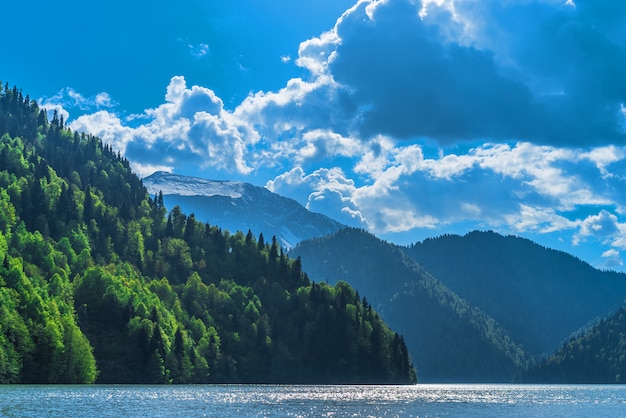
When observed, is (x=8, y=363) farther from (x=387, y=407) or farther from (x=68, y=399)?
(x=387, y=407)

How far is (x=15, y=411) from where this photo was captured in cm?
9825

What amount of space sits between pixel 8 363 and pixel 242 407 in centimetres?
6620

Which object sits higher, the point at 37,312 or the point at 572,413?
the point at 37,312

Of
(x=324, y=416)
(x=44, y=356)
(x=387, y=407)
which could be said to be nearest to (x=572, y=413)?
(x=387, y=407)

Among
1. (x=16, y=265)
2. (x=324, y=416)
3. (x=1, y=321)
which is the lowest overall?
(x=324, y=416)

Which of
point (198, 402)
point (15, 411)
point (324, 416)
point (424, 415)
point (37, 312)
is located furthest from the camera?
point (37, 312)

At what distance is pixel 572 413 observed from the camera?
5674 inches

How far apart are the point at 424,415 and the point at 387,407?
19.0 m

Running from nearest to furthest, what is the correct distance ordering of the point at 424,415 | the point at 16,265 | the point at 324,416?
the point at 324,416 < the point at 424,415 < the point at 16,265

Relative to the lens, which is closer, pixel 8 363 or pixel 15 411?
pixel 15 411

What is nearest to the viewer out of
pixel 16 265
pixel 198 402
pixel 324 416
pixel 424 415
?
pixel 324 416

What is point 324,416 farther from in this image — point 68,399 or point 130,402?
point 68,399

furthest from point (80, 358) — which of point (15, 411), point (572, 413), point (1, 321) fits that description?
point (572, 413)

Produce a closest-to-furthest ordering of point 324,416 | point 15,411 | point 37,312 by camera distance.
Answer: point 15,411
point 324,416
point 37,312
